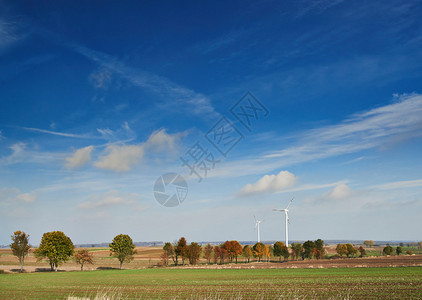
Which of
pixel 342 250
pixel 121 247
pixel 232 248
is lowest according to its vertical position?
pixel 342 250

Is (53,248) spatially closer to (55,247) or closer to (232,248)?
(55,247)

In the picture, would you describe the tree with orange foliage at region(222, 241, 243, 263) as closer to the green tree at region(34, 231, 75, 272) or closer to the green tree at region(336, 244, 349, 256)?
the green tree at region(336, 244, 349, 256)

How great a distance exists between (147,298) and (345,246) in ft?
617

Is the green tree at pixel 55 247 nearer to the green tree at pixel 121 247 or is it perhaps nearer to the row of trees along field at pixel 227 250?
the green tree at pixel 121 247

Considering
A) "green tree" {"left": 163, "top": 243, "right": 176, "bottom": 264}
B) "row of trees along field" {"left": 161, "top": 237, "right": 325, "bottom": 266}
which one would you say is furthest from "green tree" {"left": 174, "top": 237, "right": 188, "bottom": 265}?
"green tree" {"left": 163, "top": 243, "right": 176, "bottom": 264}

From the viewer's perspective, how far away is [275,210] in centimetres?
16200

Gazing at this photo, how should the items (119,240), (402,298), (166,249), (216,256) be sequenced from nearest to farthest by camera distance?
(402,298)
(119,240)
(166,249)
(216,256)

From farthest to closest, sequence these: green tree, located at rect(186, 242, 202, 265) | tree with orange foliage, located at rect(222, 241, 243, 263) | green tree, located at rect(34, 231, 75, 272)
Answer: tree with orange foliage, located at rect(222, 241, 243, 263), green tree, located at rect(186, 242, 202, 265), green tree, located at rect(34, 231, 75, 272)

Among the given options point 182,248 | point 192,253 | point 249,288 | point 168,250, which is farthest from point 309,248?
point 249,288

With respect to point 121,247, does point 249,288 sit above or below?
above

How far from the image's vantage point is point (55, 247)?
106875mm

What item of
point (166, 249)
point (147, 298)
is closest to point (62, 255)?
point (166, 249)

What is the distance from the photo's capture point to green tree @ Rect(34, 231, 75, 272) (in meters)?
106

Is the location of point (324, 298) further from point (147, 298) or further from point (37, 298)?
point (37, 298)
